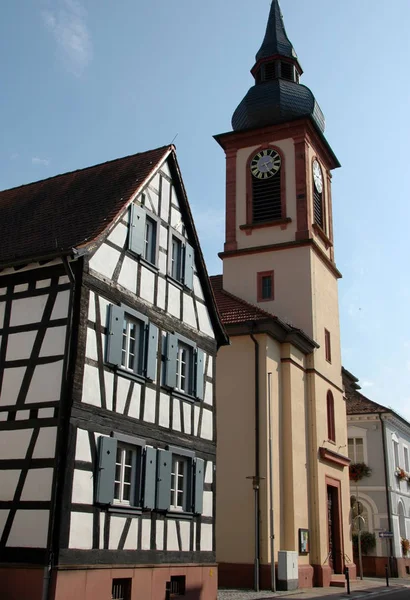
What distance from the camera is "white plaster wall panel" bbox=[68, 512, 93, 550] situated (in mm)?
13625

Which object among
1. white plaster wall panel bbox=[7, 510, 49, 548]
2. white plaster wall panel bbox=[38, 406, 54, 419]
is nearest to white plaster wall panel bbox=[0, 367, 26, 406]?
white plaster wall panel bbox=[38, 406, 54, 419]

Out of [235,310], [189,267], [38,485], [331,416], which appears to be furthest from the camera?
[331,416]

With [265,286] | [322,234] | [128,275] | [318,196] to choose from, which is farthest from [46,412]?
[318,196]

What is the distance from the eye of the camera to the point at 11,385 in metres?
14.8

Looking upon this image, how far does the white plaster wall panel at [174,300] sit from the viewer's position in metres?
18.5

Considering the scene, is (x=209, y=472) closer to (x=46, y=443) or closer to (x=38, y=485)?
(x=46, y=443)

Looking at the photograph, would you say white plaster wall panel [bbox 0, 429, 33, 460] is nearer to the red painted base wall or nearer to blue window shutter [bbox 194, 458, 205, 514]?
the red painted base wall

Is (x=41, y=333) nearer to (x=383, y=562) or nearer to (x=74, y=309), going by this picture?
(x=74, y=309)

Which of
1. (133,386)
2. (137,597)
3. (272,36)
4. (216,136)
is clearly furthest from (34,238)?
(272,36)

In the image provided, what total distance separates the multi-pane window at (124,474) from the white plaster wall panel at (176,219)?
20.2 ft

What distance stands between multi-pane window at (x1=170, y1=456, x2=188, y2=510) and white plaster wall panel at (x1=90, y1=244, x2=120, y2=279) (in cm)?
481

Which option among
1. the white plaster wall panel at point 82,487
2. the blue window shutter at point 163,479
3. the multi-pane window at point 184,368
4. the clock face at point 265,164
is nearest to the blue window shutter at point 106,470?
the white plaster wall panel at point 82,487

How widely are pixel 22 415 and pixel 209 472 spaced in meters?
6.31

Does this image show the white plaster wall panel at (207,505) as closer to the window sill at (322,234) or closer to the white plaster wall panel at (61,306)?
the white plaster wall panel at (61,306)
